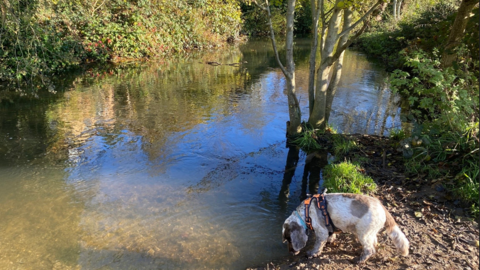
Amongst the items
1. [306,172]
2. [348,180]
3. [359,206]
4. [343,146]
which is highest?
[359,206]

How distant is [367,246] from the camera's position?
4.21 metres

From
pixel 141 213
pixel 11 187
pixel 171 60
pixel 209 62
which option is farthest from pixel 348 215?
pixel 171 60

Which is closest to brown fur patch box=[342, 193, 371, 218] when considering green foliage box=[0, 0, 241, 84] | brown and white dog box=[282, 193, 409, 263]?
brown and white dog box=[282, 193, 409, 263]

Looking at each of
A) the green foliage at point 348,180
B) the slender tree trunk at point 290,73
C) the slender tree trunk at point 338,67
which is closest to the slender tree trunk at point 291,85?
the slender tree trunk at point 290,73

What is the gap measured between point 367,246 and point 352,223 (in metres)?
0.34

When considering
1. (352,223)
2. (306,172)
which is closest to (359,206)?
(352,223)

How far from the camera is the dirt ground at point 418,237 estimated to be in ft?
13.7

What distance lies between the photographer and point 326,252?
15.1 feet

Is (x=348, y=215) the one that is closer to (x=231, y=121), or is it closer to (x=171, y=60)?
(x=231, y=121)

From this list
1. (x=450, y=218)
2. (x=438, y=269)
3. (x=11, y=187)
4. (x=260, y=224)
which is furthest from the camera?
(x=11, y=187)

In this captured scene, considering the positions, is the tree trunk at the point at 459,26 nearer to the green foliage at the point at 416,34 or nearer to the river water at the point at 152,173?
the green foliage at the point at 416,34

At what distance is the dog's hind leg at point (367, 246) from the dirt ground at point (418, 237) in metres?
0.09

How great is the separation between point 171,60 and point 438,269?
22.7 meters

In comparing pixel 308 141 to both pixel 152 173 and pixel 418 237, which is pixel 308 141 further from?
pixel 418 237
